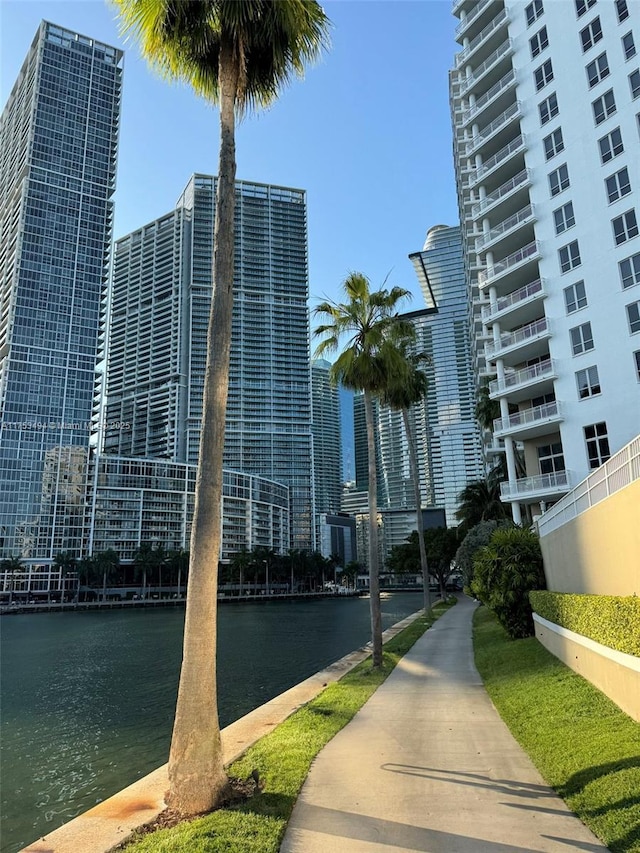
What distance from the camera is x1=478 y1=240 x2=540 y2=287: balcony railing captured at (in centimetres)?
3723

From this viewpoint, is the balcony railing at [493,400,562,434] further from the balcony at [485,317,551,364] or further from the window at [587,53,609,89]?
the window at [587,53,609,89]

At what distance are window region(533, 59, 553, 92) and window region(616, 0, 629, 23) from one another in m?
4.77

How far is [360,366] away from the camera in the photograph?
62.5ft

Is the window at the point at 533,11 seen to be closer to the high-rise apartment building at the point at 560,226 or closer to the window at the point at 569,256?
the high-rise apartment building at the point at 560,226

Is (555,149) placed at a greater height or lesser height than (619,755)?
greater

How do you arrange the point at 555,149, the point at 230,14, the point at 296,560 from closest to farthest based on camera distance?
1. the point at 230,14
2. the point at 555,149
3. the point at 296,560

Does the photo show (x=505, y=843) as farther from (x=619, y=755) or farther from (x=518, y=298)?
(x=518, y=298)

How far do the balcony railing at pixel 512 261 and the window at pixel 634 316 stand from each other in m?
7.69

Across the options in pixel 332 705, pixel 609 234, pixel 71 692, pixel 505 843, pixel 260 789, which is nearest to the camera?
pixel 505 843

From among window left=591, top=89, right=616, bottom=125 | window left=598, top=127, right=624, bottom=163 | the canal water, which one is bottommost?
the canal water

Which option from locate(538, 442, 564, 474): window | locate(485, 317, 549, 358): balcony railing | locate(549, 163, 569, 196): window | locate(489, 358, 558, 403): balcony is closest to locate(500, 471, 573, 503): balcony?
locate(538, 442, 564, 474): window

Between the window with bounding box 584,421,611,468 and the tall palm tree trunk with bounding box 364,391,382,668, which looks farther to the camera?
the window with bounding box 584,421,611,468

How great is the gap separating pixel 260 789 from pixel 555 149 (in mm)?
39659

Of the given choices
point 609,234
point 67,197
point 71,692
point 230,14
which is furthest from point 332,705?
point 67,197
